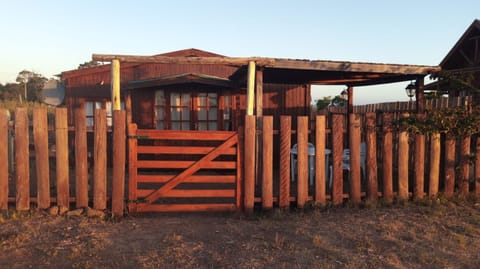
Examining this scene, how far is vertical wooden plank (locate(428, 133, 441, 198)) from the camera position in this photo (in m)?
5.35

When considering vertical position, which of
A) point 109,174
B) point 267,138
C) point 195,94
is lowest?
point 109,174

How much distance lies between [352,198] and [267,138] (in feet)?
5.28

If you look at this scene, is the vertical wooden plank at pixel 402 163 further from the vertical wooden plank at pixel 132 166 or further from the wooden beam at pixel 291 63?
the vertical wooden plank at pixel 132 166

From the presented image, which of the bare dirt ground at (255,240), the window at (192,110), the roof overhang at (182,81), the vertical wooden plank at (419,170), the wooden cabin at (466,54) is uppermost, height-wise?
the wooden cabin at (466,54)

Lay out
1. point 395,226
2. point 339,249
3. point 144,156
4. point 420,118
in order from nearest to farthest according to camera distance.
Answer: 1. point 339,249
2. point 395,226
3. point 420,118
4. point 144,156

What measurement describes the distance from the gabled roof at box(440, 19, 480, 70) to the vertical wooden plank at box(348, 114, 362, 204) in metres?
11.1

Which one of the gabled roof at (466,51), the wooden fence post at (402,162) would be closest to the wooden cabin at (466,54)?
the gabled roof at (466,51)

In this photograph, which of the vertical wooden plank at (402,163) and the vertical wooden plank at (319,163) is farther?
the vertical wooden plank at (402,163)

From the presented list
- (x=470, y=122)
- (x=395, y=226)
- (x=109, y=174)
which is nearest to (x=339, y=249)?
(x=395, y=226)

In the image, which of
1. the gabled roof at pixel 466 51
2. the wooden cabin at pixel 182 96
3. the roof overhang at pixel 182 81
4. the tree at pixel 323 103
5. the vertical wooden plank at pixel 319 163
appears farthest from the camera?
the tree at pixel 323 103

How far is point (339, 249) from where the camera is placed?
343 cm

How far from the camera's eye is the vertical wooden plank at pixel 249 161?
4938mm

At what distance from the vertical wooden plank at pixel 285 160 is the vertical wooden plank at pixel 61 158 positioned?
3008mm

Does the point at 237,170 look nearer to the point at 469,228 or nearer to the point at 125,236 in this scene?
the point at 125,236
